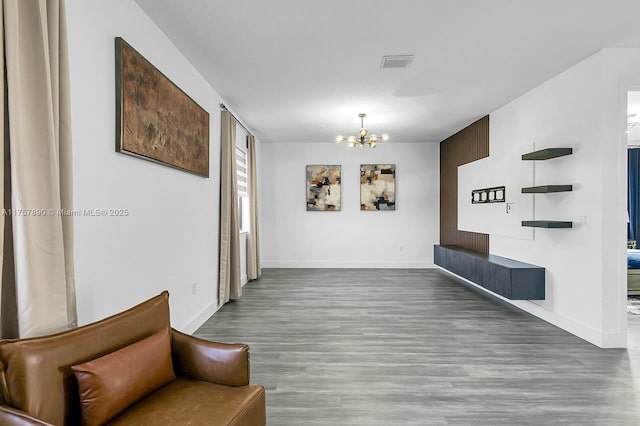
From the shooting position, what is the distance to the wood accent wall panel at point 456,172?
5766mm

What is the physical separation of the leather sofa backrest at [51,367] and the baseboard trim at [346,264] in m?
6.13

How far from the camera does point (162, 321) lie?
1.87m

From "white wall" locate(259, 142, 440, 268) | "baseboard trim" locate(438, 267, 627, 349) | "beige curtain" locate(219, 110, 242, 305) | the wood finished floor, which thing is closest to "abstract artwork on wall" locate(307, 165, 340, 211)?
"white wall" locate(259, 142, 440, 268)

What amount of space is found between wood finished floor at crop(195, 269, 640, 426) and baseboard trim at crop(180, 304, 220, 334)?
0.25 feet

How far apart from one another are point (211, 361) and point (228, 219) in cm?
305

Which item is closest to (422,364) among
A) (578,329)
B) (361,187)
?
(578,329)

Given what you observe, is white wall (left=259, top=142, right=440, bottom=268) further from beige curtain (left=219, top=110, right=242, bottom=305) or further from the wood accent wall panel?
beige curtain (left=219, top=110, right=242, bottom=305)

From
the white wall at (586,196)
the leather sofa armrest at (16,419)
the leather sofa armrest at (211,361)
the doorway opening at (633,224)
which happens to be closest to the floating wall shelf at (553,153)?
the white wall at (586,196)

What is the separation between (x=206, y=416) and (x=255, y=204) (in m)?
5.25

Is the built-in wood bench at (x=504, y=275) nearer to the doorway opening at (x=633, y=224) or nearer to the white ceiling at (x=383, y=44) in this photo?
the doorway opening at (x=633, y=224)

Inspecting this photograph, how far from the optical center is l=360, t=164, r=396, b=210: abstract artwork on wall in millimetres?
7641

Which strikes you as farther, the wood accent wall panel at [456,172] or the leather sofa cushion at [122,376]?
the wood accent wall panel at [456,172]

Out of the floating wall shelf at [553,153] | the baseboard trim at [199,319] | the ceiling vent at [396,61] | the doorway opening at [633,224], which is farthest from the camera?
the doorway opening at [633,224]

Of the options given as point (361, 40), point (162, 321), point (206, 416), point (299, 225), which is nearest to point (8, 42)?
point (162, 321)
